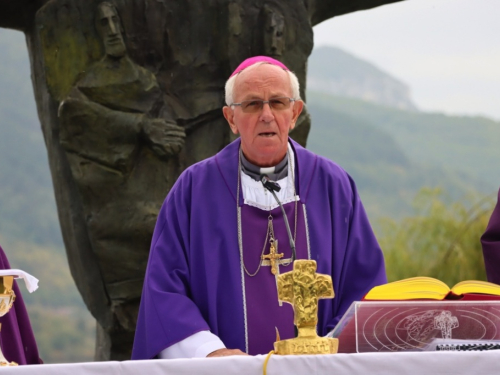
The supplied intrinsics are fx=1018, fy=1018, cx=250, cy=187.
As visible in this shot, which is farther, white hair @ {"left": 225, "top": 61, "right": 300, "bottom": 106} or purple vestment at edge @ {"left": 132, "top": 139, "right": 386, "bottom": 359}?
white hair @ {"left": 225, "top": 61, "right": 300, "bottom": 106}

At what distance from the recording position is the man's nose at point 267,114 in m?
3.70

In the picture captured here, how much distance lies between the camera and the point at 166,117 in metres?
5.98

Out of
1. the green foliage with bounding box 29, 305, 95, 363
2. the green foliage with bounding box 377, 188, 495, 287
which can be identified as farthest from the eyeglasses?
the green foliage with bounding box 29, 305, 95, 363

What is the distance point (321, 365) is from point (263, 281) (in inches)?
49.4

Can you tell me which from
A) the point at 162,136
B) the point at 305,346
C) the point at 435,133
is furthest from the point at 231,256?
the point at 435,133

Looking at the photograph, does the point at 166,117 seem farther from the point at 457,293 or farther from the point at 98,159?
the point at 457,293

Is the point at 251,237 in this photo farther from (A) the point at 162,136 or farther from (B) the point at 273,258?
(A) the point at 162,136

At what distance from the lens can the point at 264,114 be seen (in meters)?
3.71

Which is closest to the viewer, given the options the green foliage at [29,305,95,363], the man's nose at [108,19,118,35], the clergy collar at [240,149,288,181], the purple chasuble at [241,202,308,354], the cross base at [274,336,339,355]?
the cross base at [274,336,339,355]

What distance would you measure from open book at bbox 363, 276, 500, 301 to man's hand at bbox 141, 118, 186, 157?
3.00 meters

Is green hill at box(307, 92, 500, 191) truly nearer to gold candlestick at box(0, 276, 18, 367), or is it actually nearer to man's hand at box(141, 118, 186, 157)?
man's hand at box(141, 118, 186, 157)

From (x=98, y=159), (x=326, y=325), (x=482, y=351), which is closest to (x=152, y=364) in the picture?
(x=482, y=351)

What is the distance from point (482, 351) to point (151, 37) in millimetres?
3759

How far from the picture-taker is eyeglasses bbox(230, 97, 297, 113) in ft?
12.2
